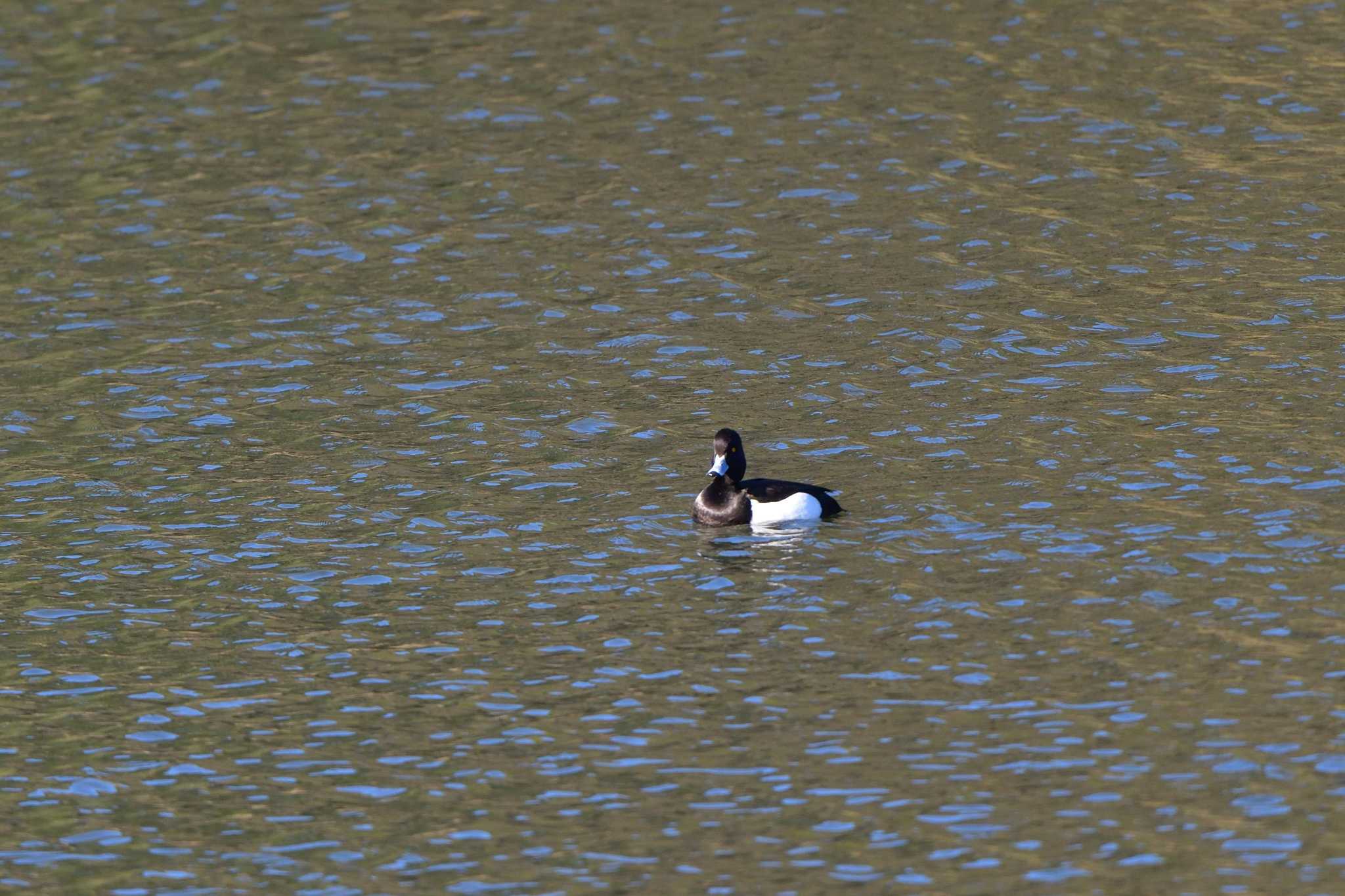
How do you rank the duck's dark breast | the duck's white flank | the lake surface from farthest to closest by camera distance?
the duck's dark breast → the duck's white flank → the lake surface

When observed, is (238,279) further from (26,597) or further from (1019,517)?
(1019,517)

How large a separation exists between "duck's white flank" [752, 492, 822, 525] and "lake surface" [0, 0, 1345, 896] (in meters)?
0.15

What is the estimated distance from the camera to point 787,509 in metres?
16.2

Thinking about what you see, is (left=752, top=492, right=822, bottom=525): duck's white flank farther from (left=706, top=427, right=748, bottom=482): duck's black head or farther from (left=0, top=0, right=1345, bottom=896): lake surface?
(left=706, top=427, right=748, bottom=482): duck's black head

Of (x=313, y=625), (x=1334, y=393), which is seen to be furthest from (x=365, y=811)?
(x=1334, y=393)

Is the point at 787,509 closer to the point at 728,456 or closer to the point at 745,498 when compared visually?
the point at 745,498

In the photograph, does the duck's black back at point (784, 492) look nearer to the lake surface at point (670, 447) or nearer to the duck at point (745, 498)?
the duck at point (745, 498)

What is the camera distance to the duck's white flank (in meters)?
16.2

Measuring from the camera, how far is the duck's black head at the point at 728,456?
1652cm

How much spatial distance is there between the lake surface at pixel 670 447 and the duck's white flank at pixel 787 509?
0.48 feet

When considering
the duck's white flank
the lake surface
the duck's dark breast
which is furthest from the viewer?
the duck's dark breast

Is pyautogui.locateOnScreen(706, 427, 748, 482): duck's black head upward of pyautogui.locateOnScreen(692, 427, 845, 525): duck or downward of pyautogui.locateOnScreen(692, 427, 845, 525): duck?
upward

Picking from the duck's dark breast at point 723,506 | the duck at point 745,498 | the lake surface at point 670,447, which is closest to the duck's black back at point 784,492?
the duck at point 745,498

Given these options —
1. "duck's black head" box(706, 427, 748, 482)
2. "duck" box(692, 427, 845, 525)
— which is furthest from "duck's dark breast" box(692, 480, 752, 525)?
"duck's black head" box(706, 427, 748, 482)
